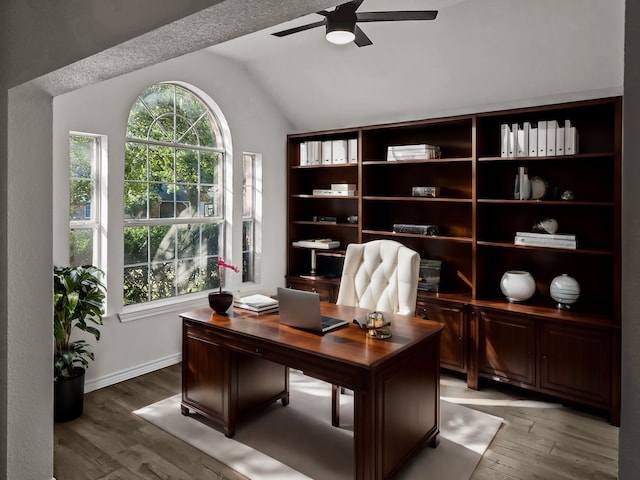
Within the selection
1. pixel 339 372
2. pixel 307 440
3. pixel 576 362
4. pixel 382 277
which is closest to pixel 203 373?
pixel 307 440

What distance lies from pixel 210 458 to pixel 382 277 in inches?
62.3

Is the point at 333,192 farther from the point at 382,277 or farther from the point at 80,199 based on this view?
the point at 80,199

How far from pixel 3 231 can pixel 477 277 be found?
323 centimetres

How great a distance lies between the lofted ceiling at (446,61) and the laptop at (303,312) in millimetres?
2007

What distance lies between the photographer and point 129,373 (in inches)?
145

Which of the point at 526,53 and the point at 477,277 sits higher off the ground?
the point at 526,53

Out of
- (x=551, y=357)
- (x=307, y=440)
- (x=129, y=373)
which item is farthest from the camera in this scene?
(x=129, y=373)

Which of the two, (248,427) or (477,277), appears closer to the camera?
(248,427)

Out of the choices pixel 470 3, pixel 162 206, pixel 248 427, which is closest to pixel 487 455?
pixel 248 427

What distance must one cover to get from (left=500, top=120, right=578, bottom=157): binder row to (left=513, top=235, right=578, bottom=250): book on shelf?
0.63m

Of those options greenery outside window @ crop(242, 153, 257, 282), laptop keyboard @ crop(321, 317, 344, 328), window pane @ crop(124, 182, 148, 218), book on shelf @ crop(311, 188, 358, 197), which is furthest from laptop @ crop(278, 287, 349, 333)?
greenery outside window @ crop(242, 153, 257, 282)

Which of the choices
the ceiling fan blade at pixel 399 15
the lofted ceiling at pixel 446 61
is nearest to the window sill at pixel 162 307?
the lofted ceiling at pixel 446 61

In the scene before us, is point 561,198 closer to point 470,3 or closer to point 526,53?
point 526,53

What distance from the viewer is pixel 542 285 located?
3.74 meters
